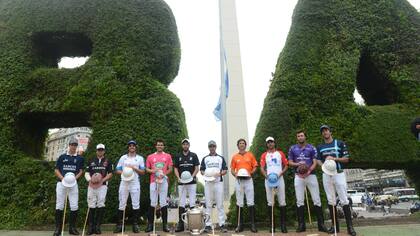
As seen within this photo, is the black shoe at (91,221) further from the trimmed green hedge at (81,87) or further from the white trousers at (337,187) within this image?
the white trousers at (337,187)

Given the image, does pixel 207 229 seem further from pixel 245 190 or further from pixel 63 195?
pixel 63 195

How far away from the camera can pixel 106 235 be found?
7.62 metres

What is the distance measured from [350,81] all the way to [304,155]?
400 centimetres

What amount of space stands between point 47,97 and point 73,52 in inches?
106

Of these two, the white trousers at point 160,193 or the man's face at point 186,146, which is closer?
the white trousers at point 160,193

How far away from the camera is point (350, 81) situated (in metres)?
10.5

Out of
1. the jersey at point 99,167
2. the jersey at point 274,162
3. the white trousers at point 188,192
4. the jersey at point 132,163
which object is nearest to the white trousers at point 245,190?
the jersey at point 274,162

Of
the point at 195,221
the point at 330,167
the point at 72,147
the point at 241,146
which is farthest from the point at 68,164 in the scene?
the point at 330,167

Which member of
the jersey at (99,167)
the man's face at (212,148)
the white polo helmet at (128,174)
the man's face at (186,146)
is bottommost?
the white polo helmet at (128,174)

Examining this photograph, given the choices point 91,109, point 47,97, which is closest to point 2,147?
point 47,97

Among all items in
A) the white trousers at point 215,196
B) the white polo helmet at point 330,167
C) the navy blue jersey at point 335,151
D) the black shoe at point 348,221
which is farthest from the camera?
the white trousers at point 215,196

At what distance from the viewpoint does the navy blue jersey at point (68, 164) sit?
788 cm

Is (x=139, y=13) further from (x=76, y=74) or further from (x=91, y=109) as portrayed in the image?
(x=91, y=109)

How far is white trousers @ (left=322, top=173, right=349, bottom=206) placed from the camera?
7180 millimetres
